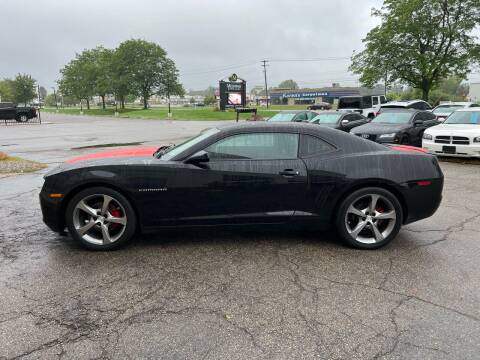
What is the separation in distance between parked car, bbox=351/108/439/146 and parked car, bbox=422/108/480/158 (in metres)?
0.92

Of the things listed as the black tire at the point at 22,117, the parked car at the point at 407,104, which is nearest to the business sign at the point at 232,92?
the black tire at the point at 22,117

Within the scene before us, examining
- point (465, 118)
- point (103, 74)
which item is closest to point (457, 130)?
point (465, 118)

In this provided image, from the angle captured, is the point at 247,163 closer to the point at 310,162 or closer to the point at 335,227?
the point at 310,162

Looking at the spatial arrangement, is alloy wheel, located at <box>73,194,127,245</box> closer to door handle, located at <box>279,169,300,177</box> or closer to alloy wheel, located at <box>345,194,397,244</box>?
door handle, located at <box>279,169,300,177</box>

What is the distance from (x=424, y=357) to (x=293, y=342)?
842 millimetres

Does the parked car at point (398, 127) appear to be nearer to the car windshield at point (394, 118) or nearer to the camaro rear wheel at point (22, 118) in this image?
the car windshield at point (394, 118)

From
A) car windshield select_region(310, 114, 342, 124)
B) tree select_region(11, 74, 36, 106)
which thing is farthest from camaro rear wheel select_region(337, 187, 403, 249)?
tree select_region(11, 74, 36, 106)

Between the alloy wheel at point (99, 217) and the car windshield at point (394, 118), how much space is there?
10.9 metres

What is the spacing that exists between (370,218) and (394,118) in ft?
31.8

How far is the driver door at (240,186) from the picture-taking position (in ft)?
13.3

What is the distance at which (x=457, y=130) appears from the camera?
10.2m

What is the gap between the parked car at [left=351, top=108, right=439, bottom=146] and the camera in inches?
453

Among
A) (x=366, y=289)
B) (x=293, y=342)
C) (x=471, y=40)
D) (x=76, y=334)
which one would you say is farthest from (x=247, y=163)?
(x=471, y=40)

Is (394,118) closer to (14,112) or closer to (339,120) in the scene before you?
(339,120)
